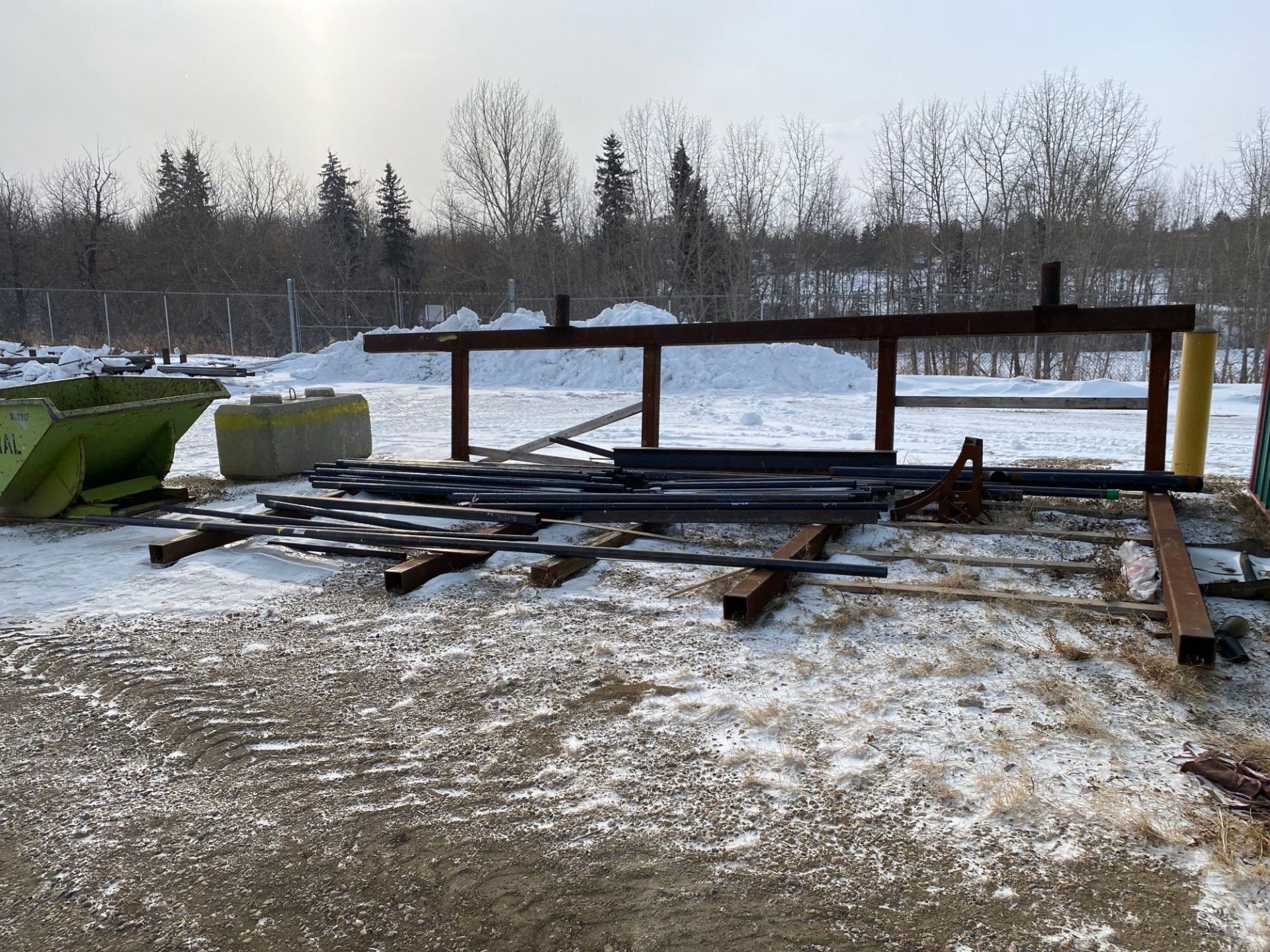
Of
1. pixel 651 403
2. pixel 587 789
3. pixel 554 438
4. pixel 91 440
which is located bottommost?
pixel 587 789

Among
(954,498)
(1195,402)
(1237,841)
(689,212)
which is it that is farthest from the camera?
(689,212)

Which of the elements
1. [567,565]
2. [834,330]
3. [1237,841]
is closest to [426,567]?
[567,565]

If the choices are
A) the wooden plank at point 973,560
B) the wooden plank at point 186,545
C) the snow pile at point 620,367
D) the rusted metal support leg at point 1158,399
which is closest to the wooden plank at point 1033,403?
the rusted metal support leg at point 1158,399

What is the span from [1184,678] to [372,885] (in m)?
3.22

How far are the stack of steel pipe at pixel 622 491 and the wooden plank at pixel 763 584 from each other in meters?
0.40

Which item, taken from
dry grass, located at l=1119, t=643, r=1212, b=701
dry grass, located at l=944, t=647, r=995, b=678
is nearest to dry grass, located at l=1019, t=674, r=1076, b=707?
dry grass, located at l=944, t=647, r=995, b=678

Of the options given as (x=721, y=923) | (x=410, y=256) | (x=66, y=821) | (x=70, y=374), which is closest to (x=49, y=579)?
(x=66, y=821)

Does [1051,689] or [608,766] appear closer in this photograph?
[608,766]

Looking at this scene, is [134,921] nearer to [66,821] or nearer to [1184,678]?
[66,821]

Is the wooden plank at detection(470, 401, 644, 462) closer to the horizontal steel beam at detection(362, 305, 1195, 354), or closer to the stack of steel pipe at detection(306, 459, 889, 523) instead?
the horizontal steel beam at detection(362, 305, 1195, 354)

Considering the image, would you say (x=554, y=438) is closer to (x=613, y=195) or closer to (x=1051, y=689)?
(x=1051, y=689)

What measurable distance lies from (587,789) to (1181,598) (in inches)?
118

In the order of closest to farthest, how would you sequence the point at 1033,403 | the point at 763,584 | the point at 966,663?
the point at 966,663, the point at 763,584, the point at 1033,403

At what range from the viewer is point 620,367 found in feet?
74.0
